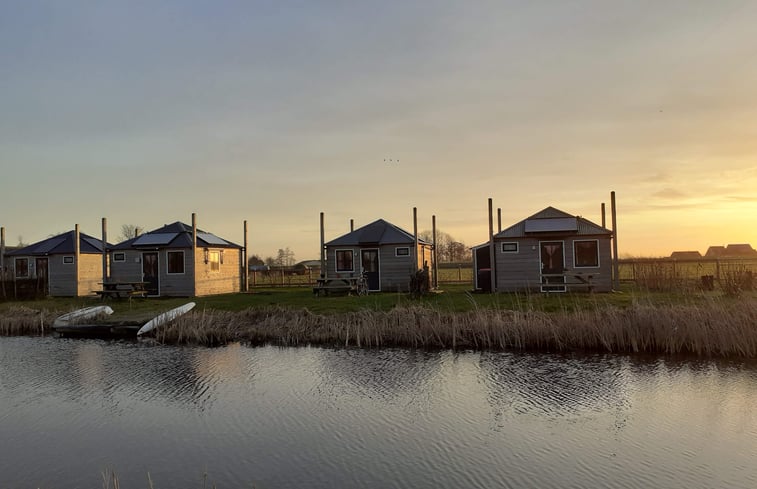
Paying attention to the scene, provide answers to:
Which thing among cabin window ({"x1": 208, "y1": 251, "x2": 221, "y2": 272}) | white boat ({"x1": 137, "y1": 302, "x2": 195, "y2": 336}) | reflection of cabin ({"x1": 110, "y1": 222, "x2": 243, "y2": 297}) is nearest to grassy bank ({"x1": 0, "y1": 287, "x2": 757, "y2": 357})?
white boat ({"x1": 137, "y1": 302, "x2": 195, "y2": 336})

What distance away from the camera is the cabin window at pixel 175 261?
26.8 metres

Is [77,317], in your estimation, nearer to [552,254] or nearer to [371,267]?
[371,267]

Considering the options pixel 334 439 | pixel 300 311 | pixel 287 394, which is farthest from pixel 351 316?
pixel 334 439

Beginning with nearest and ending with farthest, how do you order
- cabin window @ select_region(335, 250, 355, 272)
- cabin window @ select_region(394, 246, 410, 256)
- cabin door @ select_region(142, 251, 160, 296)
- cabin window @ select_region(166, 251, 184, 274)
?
cabin window @ select_region(394, 246, 410, 256) < cabin window @ select_region(166, 251, 184, 274) < cabin window @ select_region(335, 250, 355, 272) < cabin door @ select_region(142, 251, 160, 296)

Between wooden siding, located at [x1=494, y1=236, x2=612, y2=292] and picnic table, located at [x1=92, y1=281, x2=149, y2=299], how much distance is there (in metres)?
16.8

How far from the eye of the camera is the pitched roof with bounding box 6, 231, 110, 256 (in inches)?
1164

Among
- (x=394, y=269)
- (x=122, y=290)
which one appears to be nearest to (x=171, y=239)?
(x=122, y=290)

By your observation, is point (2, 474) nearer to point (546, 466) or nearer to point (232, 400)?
point (232, 400)

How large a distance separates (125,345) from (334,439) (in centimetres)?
1066

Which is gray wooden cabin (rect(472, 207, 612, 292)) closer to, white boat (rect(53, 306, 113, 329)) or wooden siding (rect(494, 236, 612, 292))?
wooden siding (rect(494, 236, 612, 292))

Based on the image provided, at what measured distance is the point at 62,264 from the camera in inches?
1156

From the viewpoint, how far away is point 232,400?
9734 millimetres

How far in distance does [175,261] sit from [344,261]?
27.5 ft

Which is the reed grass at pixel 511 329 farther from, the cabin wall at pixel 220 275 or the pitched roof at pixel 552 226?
the cabin wall at pixel 220 275
